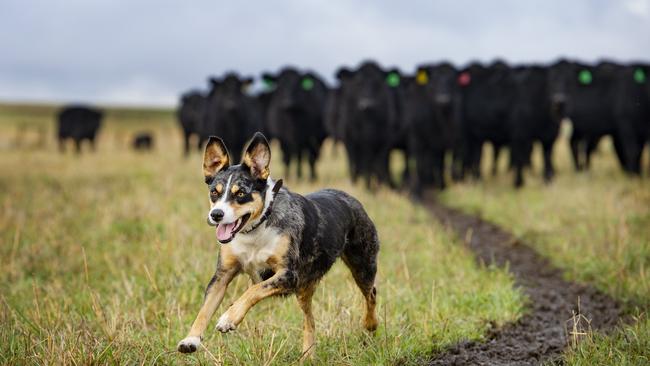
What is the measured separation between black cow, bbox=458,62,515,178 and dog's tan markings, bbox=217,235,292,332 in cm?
1242

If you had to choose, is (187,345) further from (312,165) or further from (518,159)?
(312,165)

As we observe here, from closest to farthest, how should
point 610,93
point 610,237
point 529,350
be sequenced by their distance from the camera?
point 529,350, point 610,237, point 610,93

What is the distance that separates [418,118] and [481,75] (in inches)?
121

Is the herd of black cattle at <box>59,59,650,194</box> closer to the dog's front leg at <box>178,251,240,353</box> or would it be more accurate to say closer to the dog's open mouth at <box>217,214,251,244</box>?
the dog's front leg at <box>178,251,240,353</box>

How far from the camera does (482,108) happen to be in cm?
1650

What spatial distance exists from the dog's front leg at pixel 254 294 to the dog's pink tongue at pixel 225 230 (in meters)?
0.33

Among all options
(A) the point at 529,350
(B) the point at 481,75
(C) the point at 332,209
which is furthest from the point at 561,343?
(B) the point at 481,75

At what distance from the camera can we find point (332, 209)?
505 centimetres

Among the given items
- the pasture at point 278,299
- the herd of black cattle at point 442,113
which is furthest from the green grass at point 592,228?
the herd of black cattle at point 442,113

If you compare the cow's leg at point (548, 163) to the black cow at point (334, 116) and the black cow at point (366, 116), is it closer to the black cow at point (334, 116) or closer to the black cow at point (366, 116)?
the black cow at point (366, 116)

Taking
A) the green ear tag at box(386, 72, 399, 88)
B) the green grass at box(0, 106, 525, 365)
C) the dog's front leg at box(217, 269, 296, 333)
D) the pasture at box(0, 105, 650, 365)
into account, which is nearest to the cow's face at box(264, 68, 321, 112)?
the green ear tag at box(386, 72, 399, 88)

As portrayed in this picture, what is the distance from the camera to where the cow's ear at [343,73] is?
14.5 m

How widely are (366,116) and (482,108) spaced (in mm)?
3469

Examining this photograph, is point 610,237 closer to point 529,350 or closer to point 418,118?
point 529,350
